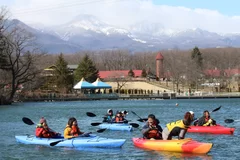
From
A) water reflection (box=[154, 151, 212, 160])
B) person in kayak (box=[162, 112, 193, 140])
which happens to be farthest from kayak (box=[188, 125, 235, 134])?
water reflection (box=[154, 151, 212, 160])

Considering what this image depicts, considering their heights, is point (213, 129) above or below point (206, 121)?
below

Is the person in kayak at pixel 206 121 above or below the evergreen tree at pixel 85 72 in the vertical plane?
below

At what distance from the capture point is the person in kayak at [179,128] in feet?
72.1

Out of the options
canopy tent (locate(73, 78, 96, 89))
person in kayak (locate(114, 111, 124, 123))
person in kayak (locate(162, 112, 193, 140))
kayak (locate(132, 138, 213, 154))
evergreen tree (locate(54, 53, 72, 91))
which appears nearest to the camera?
person in kayak (locate(162, 112, 193, 140))

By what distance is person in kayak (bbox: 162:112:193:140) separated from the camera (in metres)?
22.0

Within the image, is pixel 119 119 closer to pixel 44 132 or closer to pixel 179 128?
pixel 44 132

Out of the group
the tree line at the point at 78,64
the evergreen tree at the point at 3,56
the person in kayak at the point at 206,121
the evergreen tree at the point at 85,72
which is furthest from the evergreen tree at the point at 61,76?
the person in kayak at the point at 206,121

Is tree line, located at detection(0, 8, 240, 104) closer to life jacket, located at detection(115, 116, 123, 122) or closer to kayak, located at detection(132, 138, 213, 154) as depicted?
life jacket, located at detection(115, 116, 123, 122)

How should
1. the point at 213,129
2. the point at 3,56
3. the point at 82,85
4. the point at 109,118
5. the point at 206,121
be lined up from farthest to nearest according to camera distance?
the point at 82,85 < the point at 3,56 < the point at 109,118 < the point at 206,121 < the point at 213,129

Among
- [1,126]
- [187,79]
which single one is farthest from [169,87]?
[1,126]

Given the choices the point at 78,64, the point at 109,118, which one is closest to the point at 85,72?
the point at 78,64

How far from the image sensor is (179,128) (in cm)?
2242

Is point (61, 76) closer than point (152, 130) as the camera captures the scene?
No

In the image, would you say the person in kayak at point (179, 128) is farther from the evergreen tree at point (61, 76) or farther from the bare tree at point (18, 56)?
the evergreen tree at point (61, 76)
